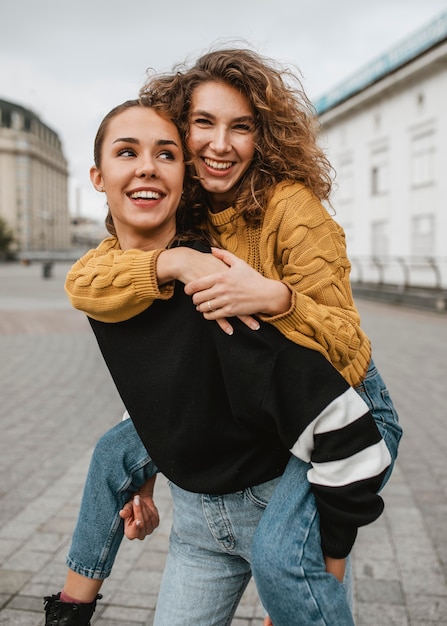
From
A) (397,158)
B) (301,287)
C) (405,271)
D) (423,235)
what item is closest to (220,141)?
(301,287)

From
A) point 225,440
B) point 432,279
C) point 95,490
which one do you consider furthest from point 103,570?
point 432,279

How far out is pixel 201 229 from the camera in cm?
198

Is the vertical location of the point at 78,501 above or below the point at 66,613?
below

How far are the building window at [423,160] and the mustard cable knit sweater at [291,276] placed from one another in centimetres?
2385

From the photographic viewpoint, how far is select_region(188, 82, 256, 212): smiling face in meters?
1.91

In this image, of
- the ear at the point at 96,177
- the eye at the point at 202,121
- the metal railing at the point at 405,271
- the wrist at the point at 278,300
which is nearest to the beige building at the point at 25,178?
the metal railing at the point at 405,271

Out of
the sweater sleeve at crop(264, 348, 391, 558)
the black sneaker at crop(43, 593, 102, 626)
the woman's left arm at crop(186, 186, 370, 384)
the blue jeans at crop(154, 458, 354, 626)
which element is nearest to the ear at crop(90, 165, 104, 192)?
the woman's left arm at crop(186, 186, 370, 384)

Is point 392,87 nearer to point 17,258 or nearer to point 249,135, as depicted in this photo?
point 249,135

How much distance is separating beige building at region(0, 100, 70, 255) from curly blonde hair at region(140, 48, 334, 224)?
108700 mm

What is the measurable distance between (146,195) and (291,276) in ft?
1.41

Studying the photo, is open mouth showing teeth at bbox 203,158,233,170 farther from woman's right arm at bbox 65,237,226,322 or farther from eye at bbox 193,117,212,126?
woman's right arm at bbox 65,237,226,322

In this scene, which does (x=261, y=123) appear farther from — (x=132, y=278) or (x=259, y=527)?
(x=259, y=527)

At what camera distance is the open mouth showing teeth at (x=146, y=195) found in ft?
5.92

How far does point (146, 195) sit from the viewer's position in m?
1.80
